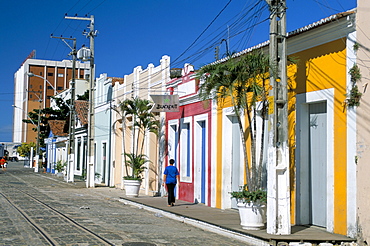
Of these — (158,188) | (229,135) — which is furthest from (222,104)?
(158,188)

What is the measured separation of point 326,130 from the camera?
480 inches

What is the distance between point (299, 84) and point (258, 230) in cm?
383

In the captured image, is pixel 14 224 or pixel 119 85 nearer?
pixel 14 224

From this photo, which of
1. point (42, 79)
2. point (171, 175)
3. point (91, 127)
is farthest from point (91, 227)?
point (42, 79)

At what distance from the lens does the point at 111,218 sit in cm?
1513

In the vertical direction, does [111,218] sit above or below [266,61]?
below

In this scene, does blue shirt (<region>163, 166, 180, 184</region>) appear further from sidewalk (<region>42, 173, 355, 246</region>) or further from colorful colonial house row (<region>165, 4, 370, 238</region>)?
colorful colonial house row (<region>165, 4, 370, 238</region>)

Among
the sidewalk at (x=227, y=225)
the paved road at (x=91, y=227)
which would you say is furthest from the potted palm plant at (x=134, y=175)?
the paved road at (x=91, y=227)

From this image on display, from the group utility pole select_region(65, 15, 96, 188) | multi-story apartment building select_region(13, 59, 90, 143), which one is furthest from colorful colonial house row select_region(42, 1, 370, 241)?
multi-story apartment building select_region(13, 59, 90, 143)

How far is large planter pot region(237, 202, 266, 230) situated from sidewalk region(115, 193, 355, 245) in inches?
9.2

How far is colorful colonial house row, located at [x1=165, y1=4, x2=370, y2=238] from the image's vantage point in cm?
1064

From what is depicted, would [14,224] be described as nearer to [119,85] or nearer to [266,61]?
[266,61]

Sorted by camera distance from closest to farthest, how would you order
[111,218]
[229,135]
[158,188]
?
[111,218], [229,135], [158,188]

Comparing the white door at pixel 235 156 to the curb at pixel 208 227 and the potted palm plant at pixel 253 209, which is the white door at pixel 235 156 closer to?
the curb at pixel 208 227
